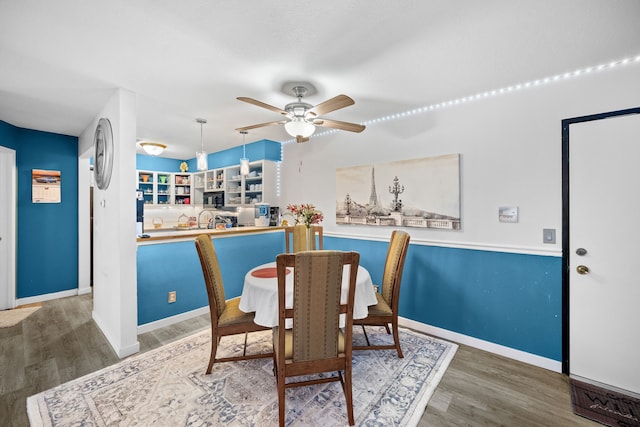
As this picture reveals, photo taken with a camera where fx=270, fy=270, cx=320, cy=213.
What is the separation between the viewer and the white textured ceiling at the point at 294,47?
5.09 ft

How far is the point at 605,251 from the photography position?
2152 millimetres

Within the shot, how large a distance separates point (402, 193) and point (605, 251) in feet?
5.78

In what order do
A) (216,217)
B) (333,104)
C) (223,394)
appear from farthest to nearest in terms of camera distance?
(216,217) → (333,104) → (223,394)

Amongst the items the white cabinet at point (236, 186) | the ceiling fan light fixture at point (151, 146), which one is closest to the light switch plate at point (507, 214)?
the white cabinet at point (236, 186)

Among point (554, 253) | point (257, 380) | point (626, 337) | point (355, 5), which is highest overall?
point (355, 5)

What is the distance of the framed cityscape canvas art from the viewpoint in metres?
2.89

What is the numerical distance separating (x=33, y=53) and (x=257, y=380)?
2996 mm

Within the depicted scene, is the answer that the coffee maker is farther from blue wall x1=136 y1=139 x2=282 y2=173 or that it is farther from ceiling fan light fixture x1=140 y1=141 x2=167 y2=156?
ceiling fan light fixture x1=140 y1=141 x2=167 y2=156

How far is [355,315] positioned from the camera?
211 centimetres

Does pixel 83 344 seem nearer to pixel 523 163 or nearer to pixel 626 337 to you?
pixel 523 163

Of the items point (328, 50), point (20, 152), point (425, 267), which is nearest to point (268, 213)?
point (425, 267)

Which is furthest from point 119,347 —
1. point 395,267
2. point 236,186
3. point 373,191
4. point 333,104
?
point 236,186

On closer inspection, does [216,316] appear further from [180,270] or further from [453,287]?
[453,287]

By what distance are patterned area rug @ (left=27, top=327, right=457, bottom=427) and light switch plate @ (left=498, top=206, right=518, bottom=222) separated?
139cm
